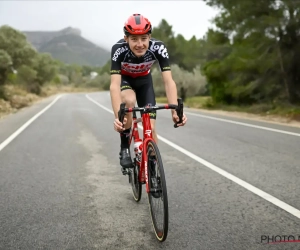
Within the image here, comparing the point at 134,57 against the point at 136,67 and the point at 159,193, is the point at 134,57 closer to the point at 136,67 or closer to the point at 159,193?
the point at 136,67

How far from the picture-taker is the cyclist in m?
3.73

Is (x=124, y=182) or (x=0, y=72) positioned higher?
(x=0, y=72)

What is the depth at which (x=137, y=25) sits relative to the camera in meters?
3.69

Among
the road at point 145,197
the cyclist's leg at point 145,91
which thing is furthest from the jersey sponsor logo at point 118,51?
the road at point 145,197

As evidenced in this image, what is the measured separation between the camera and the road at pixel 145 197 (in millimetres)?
3357

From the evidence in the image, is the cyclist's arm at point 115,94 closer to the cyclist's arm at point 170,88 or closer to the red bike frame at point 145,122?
the red bike frame at point 145,122

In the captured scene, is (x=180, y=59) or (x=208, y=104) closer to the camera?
(x=208, y=104)

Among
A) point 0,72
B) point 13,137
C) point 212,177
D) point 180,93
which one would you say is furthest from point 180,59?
point 212,177

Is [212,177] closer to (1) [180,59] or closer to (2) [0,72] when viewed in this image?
(2) [0,72]

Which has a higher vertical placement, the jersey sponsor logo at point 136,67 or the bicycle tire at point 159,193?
the jersey sponsor logo at point 136,67

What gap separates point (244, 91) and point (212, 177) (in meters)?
14.3

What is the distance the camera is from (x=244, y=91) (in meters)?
19.1

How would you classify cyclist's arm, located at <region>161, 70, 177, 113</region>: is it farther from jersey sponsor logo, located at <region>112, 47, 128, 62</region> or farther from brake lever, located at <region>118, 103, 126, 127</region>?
brake lever, located at <region>118, 103, 126, 127</region>

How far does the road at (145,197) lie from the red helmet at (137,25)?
1908mm
